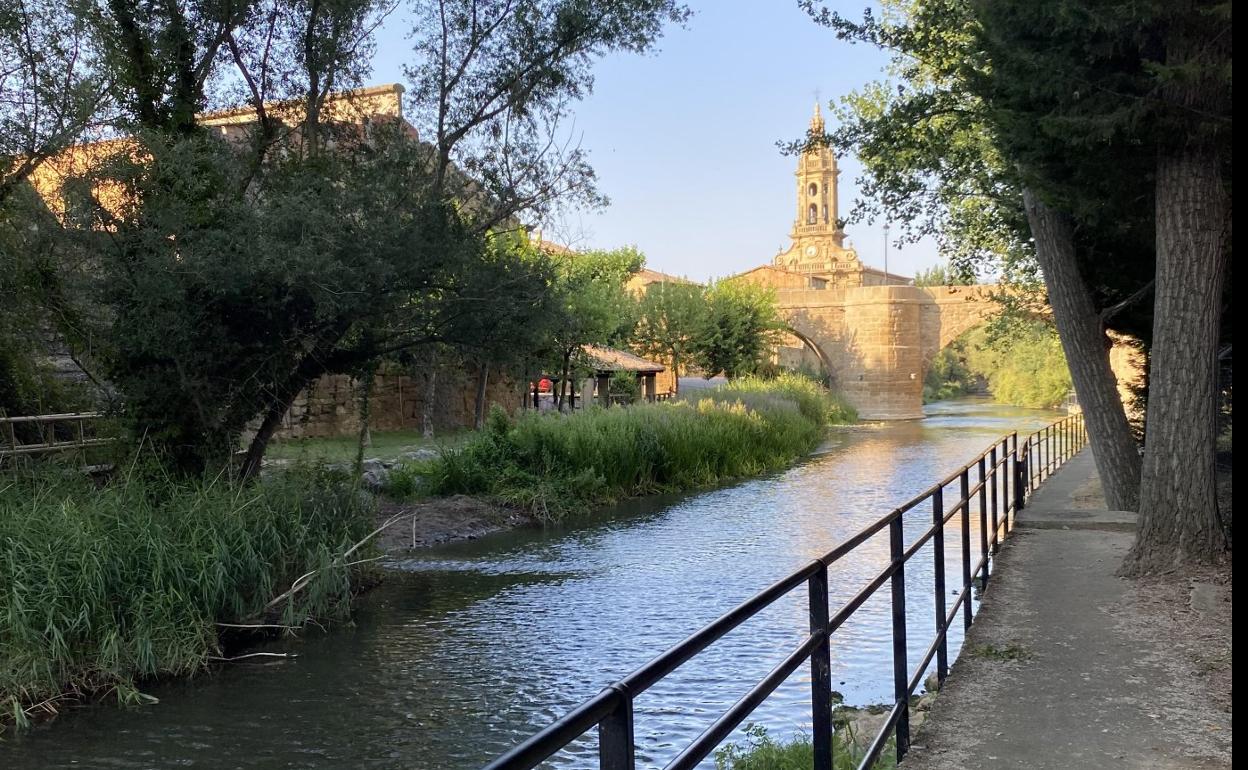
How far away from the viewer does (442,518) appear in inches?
532

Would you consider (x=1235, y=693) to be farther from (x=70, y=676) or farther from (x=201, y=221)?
(x=201, y=221)

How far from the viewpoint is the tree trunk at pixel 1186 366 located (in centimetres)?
646

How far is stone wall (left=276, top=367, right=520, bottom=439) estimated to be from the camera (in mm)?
22641

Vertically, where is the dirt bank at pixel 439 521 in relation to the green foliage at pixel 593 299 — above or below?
below

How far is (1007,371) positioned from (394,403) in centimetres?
3714

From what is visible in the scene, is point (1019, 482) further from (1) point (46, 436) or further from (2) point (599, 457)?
(1) point (46, 436)

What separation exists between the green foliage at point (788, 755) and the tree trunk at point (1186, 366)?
9.49ft

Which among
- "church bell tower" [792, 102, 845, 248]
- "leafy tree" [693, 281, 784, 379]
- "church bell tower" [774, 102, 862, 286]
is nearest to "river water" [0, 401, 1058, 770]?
"leafy tree" [693, 281, 784, 379]

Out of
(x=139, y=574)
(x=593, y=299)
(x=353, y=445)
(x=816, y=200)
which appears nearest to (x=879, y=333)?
(x=593, y=299)

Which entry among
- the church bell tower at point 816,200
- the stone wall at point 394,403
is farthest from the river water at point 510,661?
the church bell tower at point 816,200

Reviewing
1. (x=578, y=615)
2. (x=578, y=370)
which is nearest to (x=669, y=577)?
(x=578, y=615)

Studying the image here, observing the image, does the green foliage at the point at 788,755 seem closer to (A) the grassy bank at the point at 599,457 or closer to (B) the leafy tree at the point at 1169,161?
(B) the leafy tree at the point at 1169,161

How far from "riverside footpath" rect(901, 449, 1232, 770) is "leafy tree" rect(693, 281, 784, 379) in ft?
103

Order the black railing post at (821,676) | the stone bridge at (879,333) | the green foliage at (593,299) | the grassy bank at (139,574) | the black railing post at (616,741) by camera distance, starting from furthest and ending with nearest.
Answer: the stone bridge at (879,333)
the green foliage at (593,299)
the grassy bank at (139,574)
the black railing post at (821,676)
the black railing post at (616,741)
